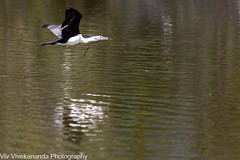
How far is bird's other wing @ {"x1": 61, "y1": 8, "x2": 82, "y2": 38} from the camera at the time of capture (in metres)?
21.2

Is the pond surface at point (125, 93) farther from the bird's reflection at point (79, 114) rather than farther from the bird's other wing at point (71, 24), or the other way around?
the bird's other wing at point (71, 24)

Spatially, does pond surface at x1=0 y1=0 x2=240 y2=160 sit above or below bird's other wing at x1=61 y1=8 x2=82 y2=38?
below

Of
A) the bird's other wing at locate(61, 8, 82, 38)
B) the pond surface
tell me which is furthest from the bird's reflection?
the bird's other wing at locate(61, 8, 82, 38)

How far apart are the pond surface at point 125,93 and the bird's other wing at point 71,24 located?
5.91ft

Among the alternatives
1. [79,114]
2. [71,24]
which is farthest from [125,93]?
[79,114]

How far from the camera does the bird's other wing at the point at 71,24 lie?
21.2 m

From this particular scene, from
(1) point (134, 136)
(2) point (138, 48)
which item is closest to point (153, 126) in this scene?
(1) point (134, 136)

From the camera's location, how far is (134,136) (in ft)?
54.3

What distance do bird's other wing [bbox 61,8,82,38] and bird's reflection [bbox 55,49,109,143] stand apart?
1.79 metres

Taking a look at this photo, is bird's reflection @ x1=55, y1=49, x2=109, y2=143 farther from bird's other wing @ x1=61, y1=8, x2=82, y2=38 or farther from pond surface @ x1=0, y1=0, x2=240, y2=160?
bird's other wing @ x1=61, y1=8, x2=82, y2=38

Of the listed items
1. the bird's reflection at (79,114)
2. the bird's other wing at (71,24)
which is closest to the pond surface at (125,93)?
the bird's reflection at (79,114)

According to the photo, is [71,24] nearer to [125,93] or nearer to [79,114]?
[125,93]

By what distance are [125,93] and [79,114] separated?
3174 millimetres

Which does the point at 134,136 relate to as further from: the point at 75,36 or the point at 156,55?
the point at 156,55
